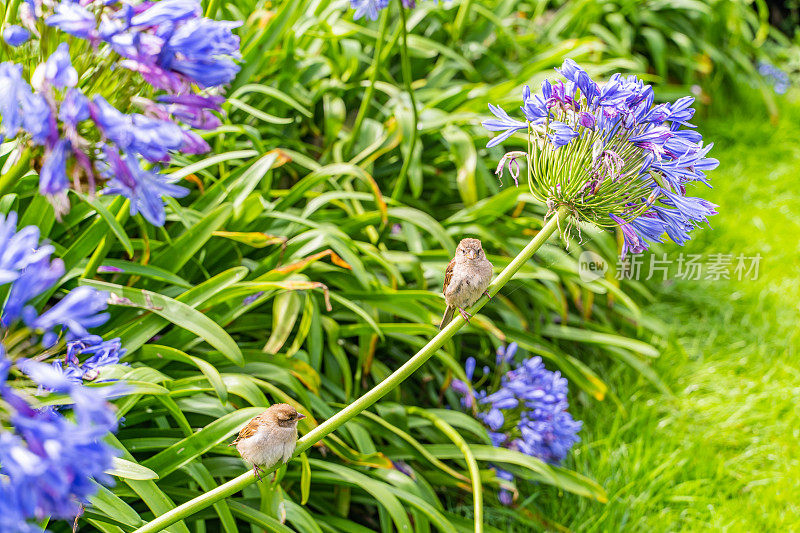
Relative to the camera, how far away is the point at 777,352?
3416mm

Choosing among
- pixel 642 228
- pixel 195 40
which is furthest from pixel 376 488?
pixel 195 40

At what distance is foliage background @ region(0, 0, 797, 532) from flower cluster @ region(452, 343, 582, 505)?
0.09m

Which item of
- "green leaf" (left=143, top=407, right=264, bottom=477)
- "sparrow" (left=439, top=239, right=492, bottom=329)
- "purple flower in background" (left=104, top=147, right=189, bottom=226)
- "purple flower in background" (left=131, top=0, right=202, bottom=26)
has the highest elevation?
"purple flower in background" (left=131, top=0, right=202, bottom=26)

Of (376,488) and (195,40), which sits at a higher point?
(195,40)

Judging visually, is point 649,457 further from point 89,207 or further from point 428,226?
point 89,207

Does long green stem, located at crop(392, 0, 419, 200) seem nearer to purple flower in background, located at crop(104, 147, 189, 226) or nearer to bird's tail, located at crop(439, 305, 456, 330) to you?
bird's tail, located at crop(439, 305, 456, 330)

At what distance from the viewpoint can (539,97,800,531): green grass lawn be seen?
2488mm

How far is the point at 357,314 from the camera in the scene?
2.57m

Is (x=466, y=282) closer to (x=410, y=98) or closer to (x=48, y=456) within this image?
(x=48, y=456)

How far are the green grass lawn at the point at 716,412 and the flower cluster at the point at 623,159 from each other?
1.44 meters

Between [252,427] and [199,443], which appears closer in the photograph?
[252,427]

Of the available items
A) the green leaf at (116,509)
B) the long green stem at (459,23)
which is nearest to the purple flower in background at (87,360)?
the green leaf at (116,509)

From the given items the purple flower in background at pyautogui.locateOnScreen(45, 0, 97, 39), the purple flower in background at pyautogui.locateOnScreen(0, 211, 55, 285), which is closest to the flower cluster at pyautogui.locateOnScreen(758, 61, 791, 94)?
the purple flower in background at pyautogui.locateOnScreen(45, 0, 97, 39)

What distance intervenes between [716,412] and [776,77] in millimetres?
Answer: 4164
